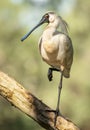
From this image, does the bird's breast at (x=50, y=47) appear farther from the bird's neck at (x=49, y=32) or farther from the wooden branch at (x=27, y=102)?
the wooden branch at (x=27, y=102)

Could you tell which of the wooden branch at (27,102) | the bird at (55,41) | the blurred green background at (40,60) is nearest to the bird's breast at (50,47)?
the bird at (55,41)

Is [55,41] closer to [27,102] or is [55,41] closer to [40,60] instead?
[27,102]

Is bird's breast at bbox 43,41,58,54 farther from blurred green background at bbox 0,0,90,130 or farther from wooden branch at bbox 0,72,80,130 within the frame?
blurred green background at bbox 0,0,90,130

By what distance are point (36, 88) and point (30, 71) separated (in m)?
0.52

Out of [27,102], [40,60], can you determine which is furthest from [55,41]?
[40,60]

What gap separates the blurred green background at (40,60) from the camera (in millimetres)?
19016

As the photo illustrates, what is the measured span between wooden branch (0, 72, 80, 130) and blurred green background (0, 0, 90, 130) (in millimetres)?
10807

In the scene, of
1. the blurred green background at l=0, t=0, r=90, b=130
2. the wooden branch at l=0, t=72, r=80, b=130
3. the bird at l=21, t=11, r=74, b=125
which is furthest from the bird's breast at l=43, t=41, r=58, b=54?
the blurred green background at l=0, t=0, r=90, b=130

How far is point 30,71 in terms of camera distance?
66.4 ft

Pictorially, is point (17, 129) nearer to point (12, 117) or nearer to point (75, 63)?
point (12, 117)

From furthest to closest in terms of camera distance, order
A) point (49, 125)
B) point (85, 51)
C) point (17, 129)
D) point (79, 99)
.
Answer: point (85, 51)
point (79, 99)
point (17, 129)
point (49, 125)

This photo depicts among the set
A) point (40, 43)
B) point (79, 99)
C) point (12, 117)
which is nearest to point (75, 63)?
point (79, 99)

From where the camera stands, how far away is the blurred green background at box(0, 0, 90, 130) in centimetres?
1902

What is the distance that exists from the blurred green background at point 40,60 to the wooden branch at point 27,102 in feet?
35.5
